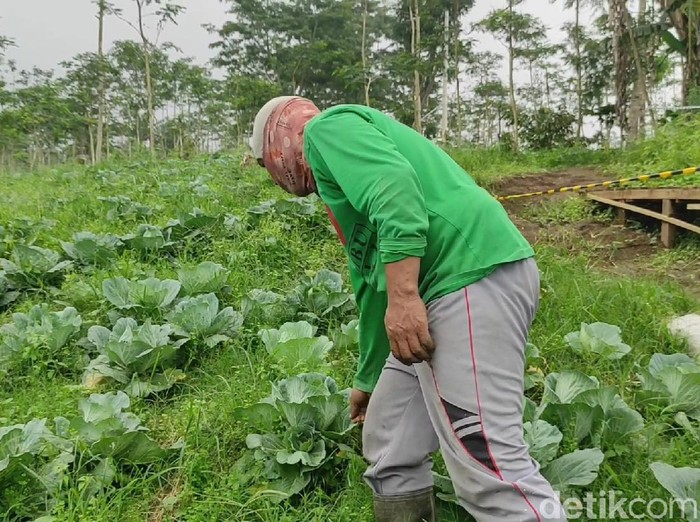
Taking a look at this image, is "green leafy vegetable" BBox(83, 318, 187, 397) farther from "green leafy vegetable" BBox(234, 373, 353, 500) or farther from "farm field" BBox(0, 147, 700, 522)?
"green leafy vegetable" BBox(234, 373, 353, 500)

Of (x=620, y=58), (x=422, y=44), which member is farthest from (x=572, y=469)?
(x=422, y=44)

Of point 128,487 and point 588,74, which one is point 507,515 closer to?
point 128,487

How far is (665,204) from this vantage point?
5.40m

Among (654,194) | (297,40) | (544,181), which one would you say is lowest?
(654,194)

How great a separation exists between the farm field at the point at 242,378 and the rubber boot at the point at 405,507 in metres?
0.13

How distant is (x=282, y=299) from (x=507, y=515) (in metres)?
2.27

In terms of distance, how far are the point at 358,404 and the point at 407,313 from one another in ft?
2.47

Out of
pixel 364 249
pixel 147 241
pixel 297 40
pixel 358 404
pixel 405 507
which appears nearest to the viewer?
pixel 364 249

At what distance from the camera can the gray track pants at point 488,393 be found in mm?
1252

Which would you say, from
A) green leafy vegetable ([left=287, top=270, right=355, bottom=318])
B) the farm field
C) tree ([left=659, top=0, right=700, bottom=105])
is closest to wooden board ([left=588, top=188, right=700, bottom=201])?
the farm field

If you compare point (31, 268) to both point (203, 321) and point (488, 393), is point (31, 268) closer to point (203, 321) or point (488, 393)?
point (203, 321)

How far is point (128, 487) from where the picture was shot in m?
1.85

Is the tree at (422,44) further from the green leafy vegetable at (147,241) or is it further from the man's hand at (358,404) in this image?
the man's hand at (358,404)

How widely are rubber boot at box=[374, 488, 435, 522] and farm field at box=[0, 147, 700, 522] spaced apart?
0.41 ft
